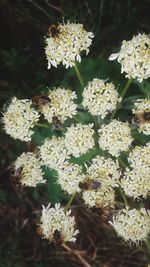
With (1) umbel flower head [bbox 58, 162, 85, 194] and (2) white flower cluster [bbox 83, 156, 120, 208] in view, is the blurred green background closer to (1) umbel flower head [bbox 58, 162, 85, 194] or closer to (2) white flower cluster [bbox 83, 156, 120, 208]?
(1) umbel flower head [bbox 58, 162, 85, 194]

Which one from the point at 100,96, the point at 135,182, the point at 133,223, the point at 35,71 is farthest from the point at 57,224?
the point at 35,71

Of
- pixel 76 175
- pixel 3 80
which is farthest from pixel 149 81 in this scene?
pixel 3 80

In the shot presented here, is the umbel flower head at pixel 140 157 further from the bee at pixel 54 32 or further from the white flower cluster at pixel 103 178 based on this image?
the bee at pixel 54 32

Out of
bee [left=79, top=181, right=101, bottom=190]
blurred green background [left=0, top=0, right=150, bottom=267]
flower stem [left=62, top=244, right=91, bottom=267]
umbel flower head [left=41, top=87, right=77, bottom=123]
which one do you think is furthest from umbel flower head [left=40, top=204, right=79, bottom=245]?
flower stem [left=62, top=244, right=91, bottom=267]

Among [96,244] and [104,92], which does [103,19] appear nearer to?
[104,92]

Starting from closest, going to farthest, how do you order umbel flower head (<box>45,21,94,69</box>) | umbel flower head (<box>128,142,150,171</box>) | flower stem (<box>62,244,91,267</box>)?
umbel flower head (<box>45,21,94,69</box>), umbel flower head (<box>128,142,150,171</box>), flower stem (<box>62,244,91,267</box>)
